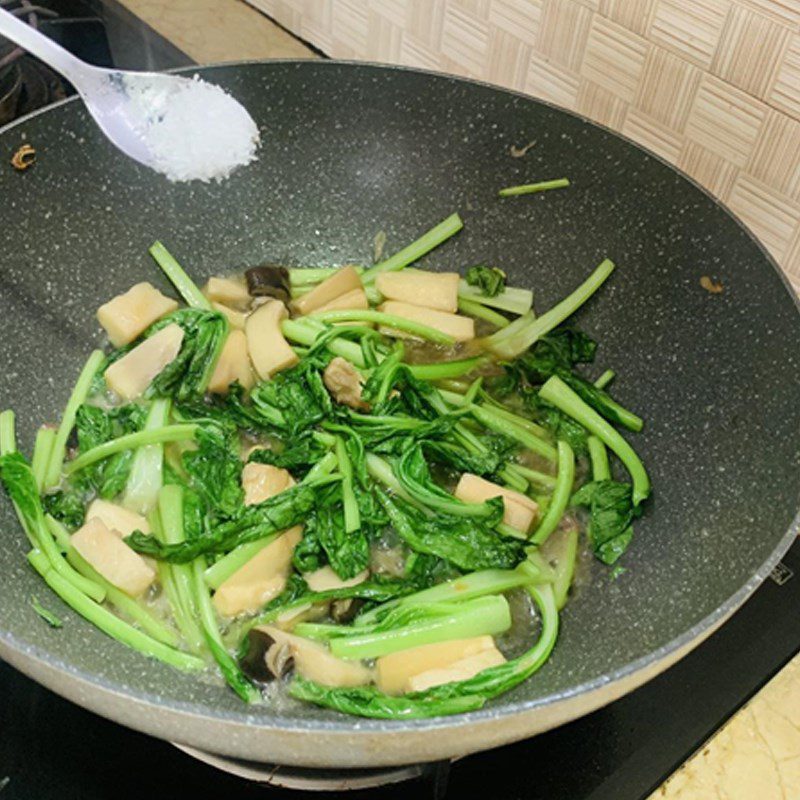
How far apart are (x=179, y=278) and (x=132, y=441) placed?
0.36m

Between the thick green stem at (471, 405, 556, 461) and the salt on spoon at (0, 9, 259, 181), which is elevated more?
the salt on spoon at (0, 9, 259, 181)

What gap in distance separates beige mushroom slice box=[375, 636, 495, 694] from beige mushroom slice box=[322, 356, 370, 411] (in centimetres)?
46

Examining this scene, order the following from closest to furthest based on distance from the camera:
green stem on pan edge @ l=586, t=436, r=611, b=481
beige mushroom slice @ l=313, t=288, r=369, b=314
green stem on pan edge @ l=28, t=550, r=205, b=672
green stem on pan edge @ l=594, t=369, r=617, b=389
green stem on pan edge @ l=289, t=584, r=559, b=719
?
1. green stem on pan edge @ l=289, t=584, r=559, b=719
2. green stem on pan edge @ l=28, t=550, r=205, b=672
3. green stem on pan edge @ l=586, t=436, r=611, b=481
4. green stem on pan edge @ l=594, t=369, r=617, b=389
5. beige mushroom slice @ l=313, t=288, r=369, b=314

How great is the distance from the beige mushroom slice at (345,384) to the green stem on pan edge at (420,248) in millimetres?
244

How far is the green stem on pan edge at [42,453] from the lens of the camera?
1.46m

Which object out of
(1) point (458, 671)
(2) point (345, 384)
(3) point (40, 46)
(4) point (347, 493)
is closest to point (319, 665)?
(1) point (458, 671)

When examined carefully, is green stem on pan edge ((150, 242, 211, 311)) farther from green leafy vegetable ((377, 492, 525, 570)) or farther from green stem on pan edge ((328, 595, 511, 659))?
green stem on pan edge ((328, 595, 511, 659))

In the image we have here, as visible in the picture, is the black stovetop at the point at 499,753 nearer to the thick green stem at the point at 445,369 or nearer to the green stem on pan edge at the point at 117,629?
the green stem on pan edge at the point at 117,629

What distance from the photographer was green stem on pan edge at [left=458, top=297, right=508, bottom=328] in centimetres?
172

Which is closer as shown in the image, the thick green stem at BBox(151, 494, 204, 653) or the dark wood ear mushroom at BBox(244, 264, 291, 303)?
the thick green stem at BBox(151, 494, 204, 653)

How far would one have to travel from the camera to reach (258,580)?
135cm

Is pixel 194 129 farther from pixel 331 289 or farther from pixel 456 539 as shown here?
pixel 456 539

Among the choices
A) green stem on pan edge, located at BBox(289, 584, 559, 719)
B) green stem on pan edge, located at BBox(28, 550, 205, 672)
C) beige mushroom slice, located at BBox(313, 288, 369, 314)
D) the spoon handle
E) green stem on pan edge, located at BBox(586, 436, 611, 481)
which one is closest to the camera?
→ green stem on pan edge, located at BBox(289, 584, 559, 719)

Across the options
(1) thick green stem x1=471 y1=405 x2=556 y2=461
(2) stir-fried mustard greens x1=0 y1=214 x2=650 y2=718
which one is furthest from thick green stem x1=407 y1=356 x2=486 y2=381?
(1) thick green stem x1=471 y1=405 x2=556 y2=461
